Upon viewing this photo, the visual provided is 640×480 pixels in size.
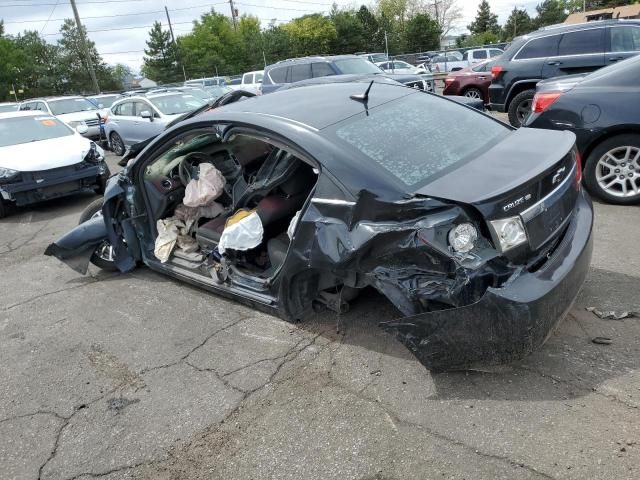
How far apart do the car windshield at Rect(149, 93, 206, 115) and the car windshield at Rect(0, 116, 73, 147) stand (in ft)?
9.62

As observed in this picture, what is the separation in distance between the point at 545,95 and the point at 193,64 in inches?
2375

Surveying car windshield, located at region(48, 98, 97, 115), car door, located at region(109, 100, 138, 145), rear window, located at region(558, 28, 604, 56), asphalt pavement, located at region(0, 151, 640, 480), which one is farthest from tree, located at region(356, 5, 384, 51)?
asphalt pavement, located at region(0, 151, 640, 480)

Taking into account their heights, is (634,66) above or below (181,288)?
above

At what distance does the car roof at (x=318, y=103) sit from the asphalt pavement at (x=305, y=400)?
4.04 ft

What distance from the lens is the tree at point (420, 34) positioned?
54.1 meters

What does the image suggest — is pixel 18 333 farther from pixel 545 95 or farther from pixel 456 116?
pixel 545 95

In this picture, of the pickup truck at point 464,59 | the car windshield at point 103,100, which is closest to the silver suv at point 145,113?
the car windshield at point 103,100

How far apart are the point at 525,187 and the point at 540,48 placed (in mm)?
7849

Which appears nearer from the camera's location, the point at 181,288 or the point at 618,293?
the point at 618,293

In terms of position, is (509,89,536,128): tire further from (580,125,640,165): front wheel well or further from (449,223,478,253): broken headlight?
(449,223,478,253): broken headlight

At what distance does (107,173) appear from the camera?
8.64m

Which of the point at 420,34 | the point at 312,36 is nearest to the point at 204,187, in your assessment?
the point at 312,36

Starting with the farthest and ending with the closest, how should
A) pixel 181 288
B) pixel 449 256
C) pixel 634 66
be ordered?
pixel 634 66 → pixel 181 288 → pixel 449 256

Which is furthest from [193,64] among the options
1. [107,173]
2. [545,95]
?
[545,95]
